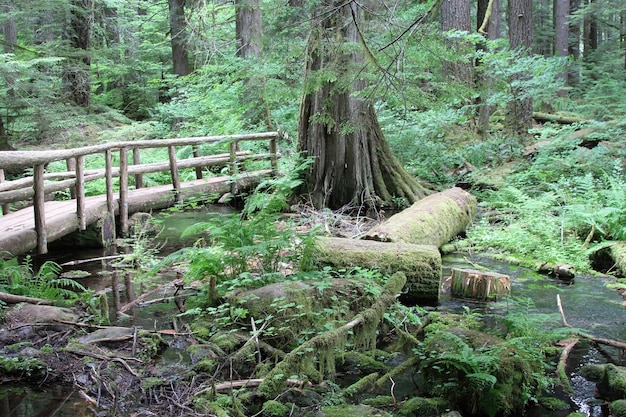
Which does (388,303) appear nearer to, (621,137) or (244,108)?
(621,137)

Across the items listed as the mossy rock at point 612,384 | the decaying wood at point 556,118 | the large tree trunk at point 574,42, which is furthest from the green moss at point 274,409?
the large tree trunk at point 574,42

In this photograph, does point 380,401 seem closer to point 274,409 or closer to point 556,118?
point 274,409

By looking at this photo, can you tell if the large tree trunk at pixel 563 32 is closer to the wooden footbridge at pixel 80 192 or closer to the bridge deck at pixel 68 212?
the wooden footbridge at pixel 80 192

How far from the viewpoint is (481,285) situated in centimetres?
621

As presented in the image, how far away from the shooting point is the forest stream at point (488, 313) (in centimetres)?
380

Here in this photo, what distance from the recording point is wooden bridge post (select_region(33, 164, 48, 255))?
714cm

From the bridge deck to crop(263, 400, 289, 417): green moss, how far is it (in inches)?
150

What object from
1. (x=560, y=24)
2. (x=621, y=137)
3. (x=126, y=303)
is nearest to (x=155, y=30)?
(x=560, y=24)

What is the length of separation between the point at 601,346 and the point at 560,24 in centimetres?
2275

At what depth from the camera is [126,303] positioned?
20.1 ft

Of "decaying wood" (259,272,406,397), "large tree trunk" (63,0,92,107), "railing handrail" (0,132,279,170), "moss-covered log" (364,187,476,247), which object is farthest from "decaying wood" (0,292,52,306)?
"large tree trunk" (63,0,92,107)

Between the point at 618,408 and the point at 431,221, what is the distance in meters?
4.62

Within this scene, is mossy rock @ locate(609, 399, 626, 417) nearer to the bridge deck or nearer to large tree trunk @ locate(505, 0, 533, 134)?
the bridge deck

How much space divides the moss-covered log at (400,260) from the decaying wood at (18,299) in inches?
114
